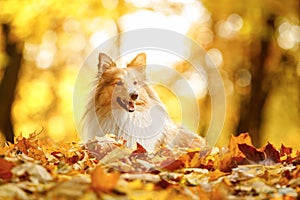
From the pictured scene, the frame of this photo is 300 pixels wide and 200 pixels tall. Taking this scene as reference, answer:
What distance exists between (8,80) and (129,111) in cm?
459

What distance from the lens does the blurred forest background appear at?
7789 millimetres

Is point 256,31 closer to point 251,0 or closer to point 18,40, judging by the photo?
point 251,0

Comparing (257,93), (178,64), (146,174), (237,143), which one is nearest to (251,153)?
(237,143)

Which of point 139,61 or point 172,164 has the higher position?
point 139,61

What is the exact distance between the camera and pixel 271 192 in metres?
1.76

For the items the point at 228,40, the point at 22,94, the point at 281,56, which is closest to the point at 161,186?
the point at 281,56

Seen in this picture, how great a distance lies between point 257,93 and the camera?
945 centimetres

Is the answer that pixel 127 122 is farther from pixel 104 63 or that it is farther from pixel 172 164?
pixel 172 164

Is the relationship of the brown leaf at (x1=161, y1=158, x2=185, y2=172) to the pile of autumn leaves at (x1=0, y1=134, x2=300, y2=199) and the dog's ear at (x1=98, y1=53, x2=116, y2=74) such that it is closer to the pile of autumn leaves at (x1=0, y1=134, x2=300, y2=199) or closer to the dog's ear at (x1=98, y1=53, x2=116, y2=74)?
the pile of autumn leaves at (x1=0, y1=134, x2=300, y2=199)

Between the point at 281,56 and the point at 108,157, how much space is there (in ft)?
27.3

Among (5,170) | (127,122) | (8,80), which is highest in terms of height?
(8,80)

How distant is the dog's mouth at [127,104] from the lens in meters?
3.94

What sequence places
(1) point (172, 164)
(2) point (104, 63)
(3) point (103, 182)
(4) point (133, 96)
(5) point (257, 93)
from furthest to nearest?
(5) point (257, 93) → (2) point (104, 63) → (4) point (133, 96) → (1) point (172, 164) → (3) point (103, 182)

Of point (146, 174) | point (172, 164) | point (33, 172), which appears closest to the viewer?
point (33, 172)
